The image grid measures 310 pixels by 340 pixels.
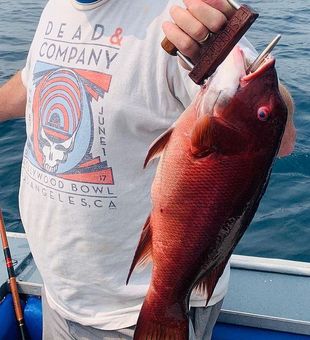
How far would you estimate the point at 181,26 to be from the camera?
130 centimetres

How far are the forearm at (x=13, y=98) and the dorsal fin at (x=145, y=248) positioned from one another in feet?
3.52

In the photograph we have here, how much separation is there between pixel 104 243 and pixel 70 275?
0.19 m

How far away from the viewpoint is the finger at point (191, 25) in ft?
4.20

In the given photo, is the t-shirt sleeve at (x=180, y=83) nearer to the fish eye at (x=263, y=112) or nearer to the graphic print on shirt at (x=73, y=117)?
the graphic print on shirt at (x=73, y=117)

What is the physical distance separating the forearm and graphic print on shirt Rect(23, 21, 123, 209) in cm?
40

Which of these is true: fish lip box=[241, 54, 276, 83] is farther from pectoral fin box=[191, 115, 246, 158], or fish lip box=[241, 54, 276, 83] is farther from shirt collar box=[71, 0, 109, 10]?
shirt collar box=[71, 0, 109, 10]

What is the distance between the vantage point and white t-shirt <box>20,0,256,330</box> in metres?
1.75

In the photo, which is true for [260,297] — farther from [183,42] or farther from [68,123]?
[183,42]

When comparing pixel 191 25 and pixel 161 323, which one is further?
pixel 161 323

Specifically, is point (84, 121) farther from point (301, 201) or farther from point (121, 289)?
point (301, 201)

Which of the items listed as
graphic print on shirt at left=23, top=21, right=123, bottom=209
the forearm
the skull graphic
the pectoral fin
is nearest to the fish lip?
the pectoral fin

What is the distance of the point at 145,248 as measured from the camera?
58.2 inches

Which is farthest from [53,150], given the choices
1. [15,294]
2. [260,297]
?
[260,297]

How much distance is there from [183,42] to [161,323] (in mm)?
723
